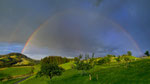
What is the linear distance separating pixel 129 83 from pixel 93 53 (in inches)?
909

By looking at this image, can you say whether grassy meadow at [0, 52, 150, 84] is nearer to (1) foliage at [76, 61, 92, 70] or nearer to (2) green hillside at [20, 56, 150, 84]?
(2) green hillside at [20, 56, 150, 84]

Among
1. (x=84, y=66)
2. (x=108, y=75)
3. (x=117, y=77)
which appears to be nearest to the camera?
(x=117, y=77)

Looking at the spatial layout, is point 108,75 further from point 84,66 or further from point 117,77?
point 84,66

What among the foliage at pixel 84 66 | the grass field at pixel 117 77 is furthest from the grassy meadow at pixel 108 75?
the foliage at pixel 84 66

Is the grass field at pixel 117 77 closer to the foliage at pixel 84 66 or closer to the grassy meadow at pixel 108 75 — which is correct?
the grassy meadow at pixel 108 75

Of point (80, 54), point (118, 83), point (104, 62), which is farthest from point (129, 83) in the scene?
point (104, 62)

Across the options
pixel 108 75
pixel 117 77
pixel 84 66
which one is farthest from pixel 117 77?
pixel 84 66

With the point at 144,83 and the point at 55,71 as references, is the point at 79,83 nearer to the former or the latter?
the point at 55,71

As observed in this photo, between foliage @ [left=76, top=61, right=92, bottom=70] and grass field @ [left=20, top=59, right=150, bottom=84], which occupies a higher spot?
foliage @ [left=76, top=61, right=92, bottom=70]

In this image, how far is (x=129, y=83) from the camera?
3019cm

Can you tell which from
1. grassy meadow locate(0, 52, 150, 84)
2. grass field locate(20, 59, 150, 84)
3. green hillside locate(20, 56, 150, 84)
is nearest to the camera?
grass field locate(20, 59, 150, 84)

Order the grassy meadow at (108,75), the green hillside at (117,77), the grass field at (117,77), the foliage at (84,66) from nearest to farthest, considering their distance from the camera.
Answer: the grass field at (117,77) → the green hillside at (117,77) → the grassy meadow at (108,75) → the foliage at (84,66)

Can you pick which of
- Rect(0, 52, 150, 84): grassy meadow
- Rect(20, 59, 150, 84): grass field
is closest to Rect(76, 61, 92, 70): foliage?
Rect(0, 52, 150, 84): grassy meadow

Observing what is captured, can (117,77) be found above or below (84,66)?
below
